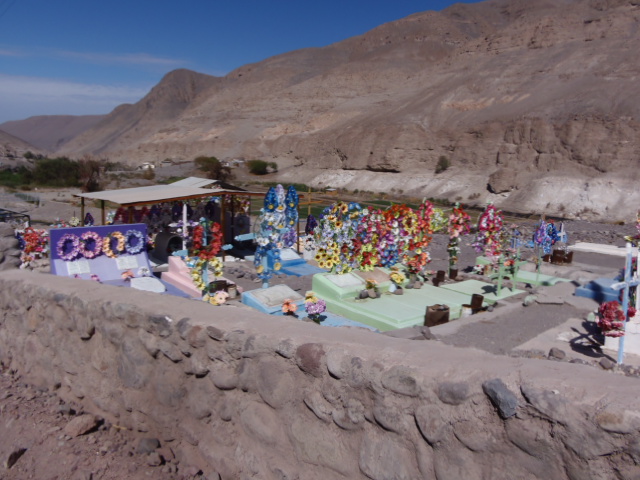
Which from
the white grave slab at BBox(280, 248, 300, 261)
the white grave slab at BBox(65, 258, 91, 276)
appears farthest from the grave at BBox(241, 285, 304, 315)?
the white grave slab at BBox(280, 248, 300, 261)

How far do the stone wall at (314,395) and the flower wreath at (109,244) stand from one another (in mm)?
7417

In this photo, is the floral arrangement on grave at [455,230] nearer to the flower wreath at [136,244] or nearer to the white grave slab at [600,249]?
the white grave slab at [600,249]

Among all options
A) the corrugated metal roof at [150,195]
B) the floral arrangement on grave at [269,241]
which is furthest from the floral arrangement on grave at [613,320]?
the corrugated metal roof at [150,195]

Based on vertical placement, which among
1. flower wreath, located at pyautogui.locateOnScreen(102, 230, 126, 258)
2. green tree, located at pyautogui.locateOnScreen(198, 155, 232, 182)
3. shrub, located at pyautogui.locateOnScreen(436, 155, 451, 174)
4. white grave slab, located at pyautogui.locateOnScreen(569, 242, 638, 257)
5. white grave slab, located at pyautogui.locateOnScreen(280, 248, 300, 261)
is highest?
shrub, located at pyautogui.locateOnScreen(436, 155, 451, 174)

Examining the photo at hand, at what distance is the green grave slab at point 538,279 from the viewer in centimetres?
1419

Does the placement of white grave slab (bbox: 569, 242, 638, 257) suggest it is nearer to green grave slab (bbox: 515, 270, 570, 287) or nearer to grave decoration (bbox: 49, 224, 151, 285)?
green grave slab (bbox: 515, 270, 570, 287)

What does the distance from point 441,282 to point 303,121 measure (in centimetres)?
6873

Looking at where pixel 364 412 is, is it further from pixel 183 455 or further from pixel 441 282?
pixel 441 282

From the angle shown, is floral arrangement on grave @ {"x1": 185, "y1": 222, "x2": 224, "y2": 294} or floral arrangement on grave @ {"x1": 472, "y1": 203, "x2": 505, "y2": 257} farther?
floral arrangement on grave @ {"x1": 472, "y1": 203, "x2": 505, "y2": 257}

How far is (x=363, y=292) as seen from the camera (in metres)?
11.4

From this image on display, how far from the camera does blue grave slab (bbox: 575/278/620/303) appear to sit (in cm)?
1188

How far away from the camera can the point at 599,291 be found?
1212cm

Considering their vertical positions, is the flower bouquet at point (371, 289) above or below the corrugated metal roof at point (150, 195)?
below

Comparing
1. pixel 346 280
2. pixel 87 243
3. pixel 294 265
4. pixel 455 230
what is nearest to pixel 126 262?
pixel 87 243
